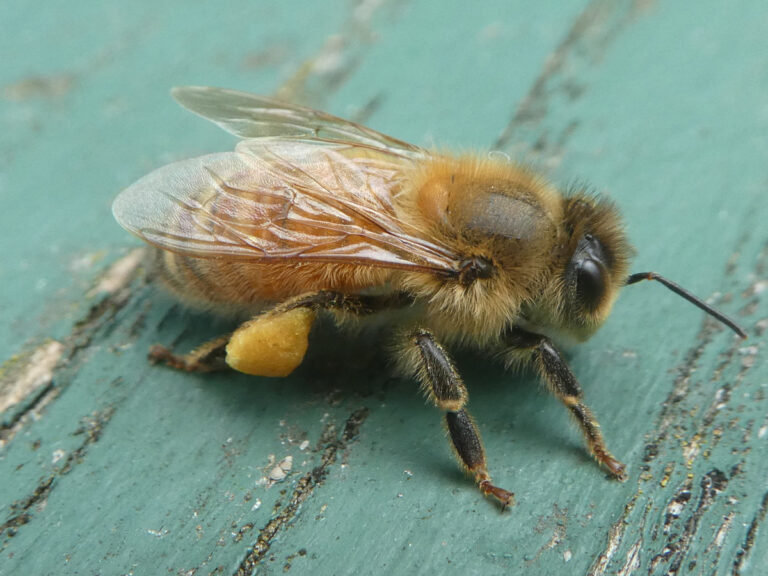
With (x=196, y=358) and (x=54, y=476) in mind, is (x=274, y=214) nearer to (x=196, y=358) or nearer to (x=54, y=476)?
(x=196, y=358)

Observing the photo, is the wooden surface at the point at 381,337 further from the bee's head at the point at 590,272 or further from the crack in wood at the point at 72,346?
the bee's head at the point at 590,272

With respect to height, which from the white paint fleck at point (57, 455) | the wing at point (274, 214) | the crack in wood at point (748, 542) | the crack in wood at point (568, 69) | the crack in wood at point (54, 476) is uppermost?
the wing at point (274, 214)

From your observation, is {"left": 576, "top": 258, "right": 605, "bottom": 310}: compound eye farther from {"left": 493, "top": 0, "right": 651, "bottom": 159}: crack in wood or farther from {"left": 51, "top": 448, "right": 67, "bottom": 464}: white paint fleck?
{"left": 51, "top": 448, "right": 67, "bottom": 464}: white paint fleck

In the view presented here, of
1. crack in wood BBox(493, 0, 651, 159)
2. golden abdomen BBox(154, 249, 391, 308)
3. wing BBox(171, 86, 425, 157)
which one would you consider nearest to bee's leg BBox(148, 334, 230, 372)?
golden abdomen BBox(154, 249, 391, 308)

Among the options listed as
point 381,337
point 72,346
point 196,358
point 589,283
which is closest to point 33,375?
point 72,346

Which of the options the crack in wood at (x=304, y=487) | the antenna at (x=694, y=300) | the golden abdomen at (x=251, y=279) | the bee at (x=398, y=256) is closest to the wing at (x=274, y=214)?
the bee at (x=398, y=256)

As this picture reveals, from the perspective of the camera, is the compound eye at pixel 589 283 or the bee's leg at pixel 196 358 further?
the bee's leg at pixel 196 358
